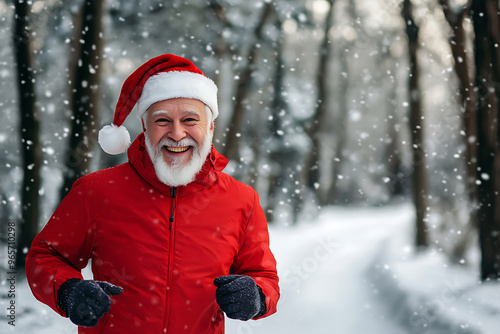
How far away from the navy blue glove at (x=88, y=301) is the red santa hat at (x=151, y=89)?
82 cm

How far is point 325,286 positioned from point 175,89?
6.20 m

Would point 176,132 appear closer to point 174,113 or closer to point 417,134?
point 174,113

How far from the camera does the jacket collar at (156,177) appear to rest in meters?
2.29

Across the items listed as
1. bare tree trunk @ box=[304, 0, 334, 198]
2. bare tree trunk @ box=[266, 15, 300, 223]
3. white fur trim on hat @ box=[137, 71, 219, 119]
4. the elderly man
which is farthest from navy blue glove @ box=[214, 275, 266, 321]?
bare tree trunk @ box=[304, 0, 334, 198]

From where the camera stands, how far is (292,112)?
45.5ft

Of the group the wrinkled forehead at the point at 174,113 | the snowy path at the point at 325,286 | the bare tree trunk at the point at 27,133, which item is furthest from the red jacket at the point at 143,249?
the bare tree trunk at the point at 27,133

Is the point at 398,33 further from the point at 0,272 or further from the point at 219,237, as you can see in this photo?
the point at 219,237

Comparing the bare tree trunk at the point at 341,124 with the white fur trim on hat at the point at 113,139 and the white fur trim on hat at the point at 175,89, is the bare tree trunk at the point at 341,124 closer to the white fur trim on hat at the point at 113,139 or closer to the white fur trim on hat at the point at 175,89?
the white fur trim on hat at the point at 175,89

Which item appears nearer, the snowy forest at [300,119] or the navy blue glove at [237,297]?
the navy blue glove at [237,297]

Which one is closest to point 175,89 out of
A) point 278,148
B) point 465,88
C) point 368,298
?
point 368,298

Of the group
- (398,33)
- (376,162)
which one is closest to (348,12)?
(398,33)

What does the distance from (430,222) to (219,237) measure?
746 centimetres

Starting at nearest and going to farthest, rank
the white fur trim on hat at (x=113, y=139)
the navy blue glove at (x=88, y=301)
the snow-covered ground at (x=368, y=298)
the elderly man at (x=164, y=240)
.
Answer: the navy blue glove at (x=88, y=301) < the elderly man at (x=164, y=240) < the white fur trim on hat at (x=113, y=139) < the snow-covered ground at (x=368, y=298)

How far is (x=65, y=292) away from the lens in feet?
6.75
